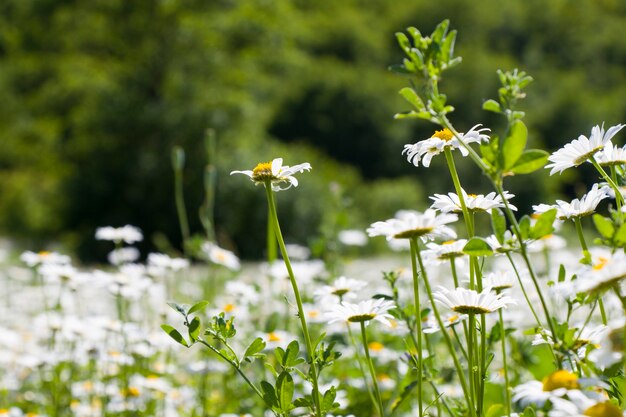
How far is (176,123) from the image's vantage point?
9227 mm

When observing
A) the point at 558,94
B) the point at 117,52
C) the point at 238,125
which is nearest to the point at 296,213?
the point at 238,125

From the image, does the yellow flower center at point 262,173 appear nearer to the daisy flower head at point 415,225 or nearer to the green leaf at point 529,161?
the daisy flower head at point 415,225

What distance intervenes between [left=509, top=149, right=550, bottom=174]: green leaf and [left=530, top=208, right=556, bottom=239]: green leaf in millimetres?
41

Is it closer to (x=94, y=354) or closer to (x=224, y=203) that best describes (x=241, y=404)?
(x=94, y=354)

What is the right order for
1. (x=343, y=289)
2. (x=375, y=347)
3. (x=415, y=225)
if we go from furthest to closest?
1. (x=375, y=347)
2. (x=343, y=289)
3. (x=415, y=225)

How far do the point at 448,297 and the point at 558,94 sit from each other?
1793 centimetres

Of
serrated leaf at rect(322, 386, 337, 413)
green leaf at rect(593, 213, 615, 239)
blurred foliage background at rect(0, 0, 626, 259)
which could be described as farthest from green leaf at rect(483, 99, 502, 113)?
blurred foliage background at rect(0, 0, 626, 259)

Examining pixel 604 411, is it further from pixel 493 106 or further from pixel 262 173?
pixel 262 173

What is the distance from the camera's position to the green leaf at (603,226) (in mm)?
578

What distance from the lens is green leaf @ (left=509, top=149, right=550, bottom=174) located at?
583 millimetres

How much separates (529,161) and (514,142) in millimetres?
20

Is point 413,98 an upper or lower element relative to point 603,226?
upper

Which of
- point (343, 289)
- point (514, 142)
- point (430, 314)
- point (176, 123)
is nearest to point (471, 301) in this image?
point (514, 142)

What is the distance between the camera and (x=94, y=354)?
1.73 meters
